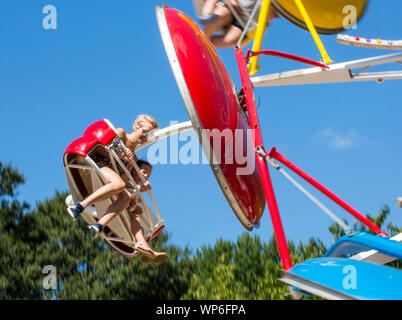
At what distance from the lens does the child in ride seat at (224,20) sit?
26.4ft

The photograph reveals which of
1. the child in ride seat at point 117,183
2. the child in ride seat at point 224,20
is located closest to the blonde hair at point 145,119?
the child in ride seat at point 117,183

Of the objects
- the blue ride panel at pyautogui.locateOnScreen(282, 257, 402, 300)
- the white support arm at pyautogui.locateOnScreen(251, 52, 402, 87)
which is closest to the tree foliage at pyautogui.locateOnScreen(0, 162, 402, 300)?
the white support arm at pyautogui.locateOnScreen(251, 52, 402, 87)

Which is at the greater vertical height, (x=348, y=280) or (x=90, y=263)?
(x=90, y=263)

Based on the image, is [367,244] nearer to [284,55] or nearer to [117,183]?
[117,183]

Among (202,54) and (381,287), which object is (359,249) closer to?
(381,287)

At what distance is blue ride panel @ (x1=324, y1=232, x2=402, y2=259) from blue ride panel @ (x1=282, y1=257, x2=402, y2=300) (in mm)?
300

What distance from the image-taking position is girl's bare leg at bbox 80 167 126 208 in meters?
6.04

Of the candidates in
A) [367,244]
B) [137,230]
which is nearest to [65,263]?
[137,230]

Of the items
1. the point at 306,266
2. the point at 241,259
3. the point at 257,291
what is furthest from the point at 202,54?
the point at 241,259

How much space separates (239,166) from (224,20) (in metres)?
2.49

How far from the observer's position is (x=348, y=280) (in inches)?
197

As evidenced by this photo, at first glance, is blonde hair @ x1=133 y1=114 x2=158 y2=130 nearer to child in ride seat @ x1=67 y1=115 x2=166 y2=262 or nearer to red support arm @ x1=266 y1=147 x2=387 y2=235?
child in ride seat @ x1=67 y1=115 x2=166 y2=262

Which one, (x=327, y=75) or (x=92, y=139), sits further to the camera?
(x=327, y=75)

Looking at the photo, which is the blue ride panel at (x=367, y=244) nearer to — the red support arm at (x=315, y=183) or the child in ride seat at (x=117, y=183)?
the red support arm at (x=315, y=183)
